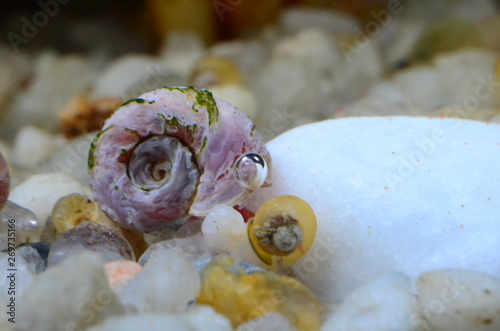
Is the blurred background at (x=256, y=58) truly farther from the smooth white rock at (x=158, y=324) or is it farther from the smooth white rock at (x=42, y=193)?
the smooth white rock at (x=158, y=324)

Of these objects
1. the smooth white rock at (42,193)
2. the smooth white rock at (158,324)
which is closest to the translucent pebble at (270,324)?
the smooth white rock at (158,324)

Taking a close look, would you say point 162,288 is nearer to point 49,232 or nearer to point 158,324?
point 158,324

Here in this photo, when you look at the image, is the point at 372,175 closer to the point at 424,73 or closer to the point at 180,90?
the point at 180,90

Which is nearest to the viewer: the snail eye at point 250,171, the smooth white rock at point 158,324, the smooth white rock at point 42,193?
the smooth white rock at point 158,324

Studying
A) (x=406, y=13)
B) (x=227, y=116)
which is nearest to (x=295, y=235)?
(x=227, y=116)

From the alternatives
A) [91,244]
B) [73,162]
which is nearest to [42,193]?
[73,162]

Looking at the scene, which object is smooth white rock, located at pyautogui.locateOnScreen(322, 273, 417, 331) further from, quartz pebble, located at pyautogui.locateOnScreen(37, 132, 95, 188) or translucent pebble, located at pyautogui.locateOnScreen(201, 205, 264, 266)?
quartz pebble, located at pyautogui.locateOnScreen(37, 132, 95, 188)

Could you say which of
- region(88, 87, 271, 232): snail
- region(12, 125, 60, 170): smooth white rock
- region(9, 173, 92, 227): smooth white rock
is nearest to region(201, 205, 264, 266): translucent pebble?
region(88, 87, 271, 232): snail
